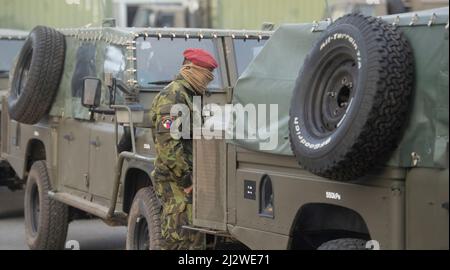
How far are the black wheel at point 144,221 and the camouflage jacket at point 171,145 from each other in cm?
42

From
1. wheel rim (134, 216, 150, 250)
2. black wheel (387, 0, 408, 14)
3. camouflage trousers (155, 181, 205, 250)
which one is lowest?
wheel rim (134, 216, 150, 250)

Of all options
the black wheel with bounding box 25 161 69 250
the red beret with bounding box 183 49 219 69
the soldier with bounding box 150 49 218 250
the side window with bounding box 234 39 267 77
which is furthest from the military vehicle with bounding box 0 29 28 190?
the red beret with bounding box 183 49 219 69

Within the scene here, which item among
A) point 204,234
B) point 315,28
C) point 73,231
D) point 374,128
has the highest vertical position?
point 315,28

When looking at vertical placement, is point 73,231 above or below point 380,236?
below

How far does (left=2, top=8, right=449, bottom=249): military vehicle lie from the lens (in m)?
4.22

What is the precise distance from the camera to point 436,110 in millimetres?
4109

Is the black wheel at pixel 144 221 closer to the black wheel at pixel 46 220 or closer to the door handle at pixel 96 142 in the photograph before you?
the door handle at pixel 96 142

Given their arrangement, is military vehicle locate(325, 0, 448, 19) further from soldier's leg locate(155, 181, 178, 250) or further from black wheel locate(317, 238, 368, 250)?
black wheel locate(317, 238, 368, 250)

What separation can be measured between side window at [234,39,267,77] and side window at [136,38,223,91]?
0.19 m

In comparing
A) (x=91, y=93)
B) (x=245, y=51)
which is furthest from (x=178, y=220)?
(x=245, y=51)

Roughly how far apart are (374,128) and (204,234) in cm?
245

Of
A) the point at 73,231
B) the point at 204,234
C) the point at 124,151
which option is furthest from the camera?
the point at 73,231
